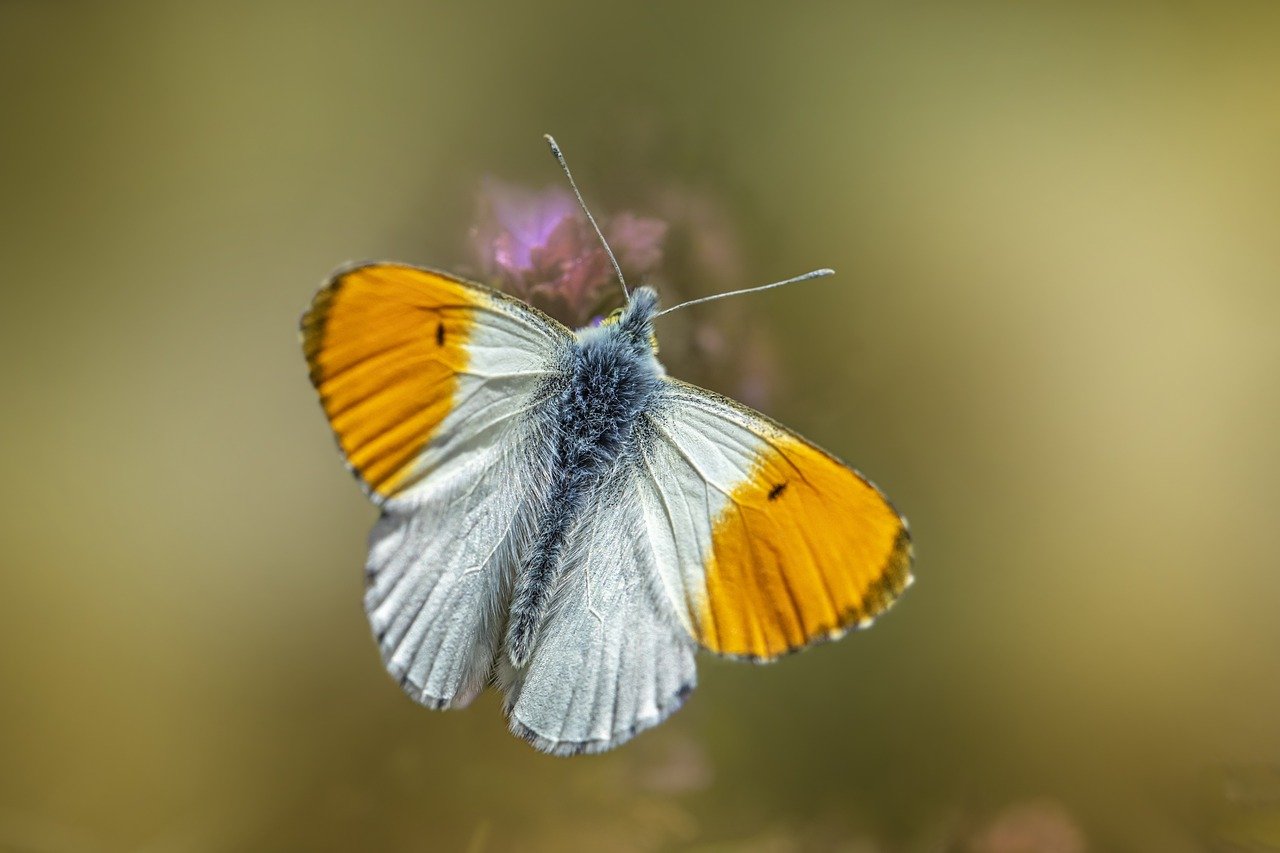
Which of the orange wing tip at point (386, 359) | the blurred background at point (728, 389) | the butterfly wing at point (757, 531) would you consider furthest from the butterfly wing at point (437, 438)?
the blurred background at point (728, 389)

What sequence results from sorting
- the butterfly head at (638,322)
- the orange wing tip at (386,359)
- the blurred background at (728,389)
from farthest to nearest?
1. the blurred background at (728,389)
2. the butterfly head at (638,322)
3. the orange wing tip at (386,359)

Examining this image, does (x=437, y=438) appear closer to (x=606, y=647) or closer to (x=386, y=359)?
(x=386, y=359)

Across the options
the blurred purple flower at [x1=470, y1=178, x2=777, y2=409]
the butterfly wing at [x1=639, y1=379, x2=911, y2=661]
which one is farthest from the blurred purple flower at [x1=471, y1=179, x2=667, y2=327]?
the butterfly wing at [x1=639, y1=379, x2=911, y2=661]

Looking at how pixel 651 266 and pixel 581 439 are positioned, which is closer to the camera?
pixel 581 439

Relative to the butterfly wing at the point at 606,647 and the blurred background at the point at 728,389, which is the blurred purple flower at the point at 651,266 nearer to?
the blurred background at the point at 728,389

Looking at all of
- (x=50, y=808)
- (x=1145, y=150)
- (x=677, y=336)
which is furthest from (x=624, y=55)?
(x=50, y=808)

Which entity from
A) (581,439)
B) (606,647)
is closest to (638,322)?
(581,439)

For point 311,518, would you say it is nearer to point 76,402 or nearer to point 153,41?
point 76,402
